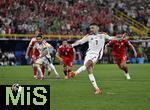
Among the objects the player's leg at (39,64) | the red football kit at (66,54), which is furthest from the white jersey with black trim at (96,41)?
the red football kit at (66,54)

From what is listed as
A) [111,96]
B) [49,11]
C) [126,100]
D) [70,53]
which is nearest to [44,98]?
[126,100]

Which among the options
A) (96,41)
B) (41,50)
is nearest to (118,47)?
(41,50)

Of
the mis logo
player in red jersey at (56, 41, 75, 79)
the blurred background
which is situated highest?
the blurred background

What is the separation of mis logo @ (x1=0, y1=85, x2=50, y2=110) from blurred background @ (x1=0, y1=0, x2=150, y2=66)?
115 feet

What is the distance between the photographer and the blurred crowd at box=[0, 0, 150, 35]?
4625cm

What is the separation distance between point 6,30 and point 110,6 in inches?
580

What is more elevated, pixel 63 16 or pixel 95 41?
pixel 63 16

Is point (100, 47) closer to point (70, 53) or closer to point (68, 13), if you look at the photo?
point (70, 53)

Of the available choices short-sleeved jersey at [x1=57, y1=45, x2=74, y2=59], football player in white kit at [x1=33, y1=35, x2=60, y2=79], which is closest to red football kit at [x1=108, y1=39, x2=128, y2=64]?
short-sleeved jersey at [x1=57, y1=45, x2=74, y2=59]

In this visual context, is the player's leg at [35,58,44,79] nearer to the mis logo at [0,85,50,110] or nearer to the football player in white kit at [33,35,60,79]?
the football player in white kit at [33,35,60,79]

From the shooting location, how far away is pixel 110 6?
2232 inches

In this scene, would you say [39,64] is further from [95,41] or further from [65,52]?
[95,41]

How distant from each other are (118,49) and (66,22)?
20528mm

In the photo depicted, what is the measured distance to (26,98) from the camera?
10391 millimetres
